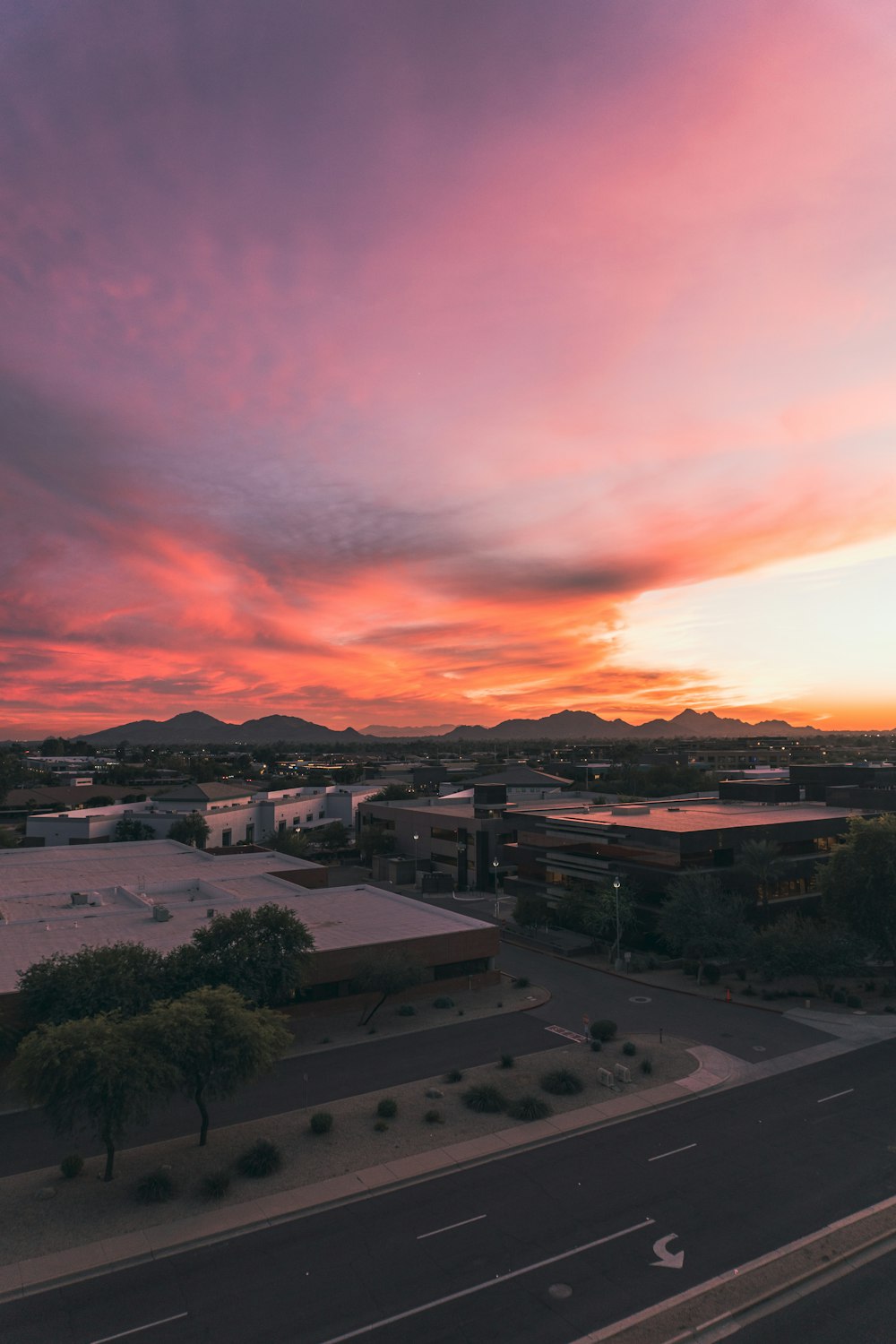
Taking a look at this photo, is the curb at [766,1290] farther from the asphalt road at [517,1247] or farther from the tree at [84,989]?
the tree at [84,989]

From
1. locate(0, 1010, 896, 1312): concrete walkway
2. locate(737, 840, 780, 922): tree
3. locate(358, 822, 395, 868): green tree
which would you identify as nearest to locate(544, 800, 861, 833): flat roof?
locate(737, 840, 780, 922): tree

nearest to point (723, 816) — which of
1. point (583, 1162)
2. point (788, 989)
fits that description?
point (788, 989)

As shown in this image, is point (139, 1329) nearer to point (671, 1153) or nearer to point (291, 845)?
point (671, 1153)

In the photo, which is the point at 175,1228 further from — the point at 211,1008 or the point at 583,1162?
the point at 583,1162

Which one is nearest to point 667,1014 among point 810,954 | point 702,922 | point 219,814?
point 702,922

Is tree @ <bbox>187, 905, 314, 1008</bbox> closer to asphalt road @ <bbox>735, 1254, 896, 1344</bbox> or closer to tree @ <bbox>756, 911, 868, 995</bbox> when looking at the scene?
asphalt road @ <bbox>735, 1254, 896, 1344</bbox>

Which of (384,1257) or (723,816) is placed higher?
(723,816)
